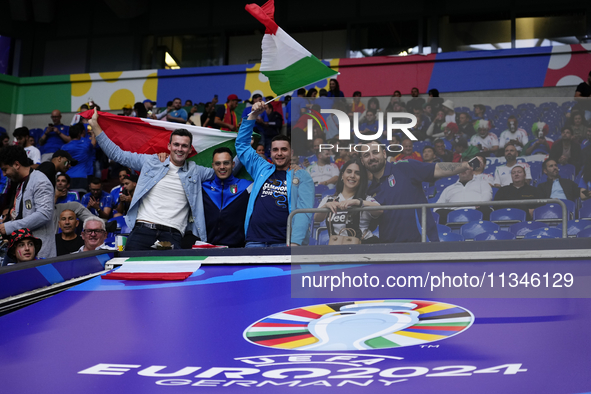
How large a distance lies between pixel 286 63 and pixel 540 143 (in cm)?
225

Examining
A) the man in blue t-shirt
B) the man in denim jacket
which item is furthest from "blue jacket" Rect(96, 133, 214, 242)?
the man in blue t-shirt

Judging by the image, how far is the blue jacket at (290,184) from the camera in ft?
13.5

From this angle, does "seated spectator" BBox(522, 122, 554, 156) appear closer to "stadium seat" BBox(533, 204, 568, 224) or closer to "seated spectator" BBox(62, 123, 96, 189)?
"stadium seat" BBox(533, 204, 568, 224)

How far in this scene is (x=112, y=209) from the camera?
8547 millimetres

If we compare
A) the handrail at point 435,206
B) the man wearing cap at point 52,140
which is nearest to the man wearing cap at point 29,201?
the handrail at point 435,206

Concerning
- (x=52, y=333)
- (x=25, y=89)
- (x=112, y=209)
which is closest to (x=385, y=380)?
(x=52, y=333)

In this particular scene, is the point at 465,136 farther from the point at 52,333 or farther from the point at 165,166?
the point at 52,333

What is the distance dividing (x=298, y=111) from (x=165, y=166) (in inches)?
46.5

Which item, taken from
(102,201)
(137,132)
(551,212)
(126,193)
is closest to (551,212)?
(551,212)

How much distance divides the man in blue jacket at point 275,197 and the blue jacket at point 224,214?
0.21 metres

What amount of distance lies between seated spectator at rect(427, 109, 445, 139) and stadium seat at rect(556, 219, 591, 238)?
1.01 m

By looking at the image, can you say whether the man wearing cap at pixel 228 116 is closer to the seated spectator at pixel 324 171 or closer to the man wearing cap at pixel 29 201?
the man wearing cap at pixel 29 201

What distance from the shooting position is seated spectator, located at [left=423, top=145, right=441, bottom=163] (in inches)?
157

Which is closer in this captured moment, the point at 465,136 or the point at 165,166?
the point at 465,136
